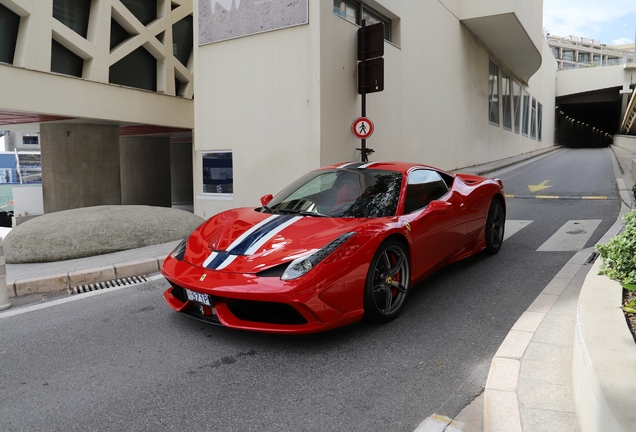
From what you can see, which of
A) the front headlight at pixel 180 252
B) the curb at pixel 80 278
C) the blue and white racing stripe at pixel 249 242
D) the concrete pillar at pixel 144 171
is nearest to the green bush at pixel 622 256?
the blue and white racing stripe at pixel 249 242

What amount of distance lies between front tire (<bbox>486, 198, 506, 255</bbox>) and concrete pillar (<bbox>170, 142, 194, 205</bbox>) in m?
21.9

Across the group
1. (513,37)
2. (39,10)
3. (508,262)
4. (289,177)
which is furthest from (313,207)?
(513,37)

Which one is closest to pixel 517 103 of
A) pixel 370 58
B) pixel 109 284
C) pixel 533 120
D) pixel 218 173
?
pixel 533 120

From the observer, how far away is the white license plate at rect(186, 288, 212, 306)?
3348 mm

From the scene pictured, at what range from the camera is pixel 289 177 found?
11008 mm

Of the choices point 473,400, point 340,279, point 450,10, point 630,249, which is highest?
point 450,10

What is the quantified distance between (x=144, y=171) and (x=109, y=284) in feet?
57.5

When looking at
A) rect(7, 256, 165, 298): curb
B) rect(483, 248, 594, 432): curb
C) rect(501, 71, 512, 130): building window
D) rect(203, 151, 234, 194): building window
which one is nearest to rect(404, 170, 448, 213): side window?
rect(483, 248, 594, 432): curb

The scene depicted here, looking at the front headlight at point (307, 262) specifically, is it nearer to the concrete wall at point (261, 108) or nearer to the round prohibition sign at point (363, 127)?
the concrete wall at point (261, 108)

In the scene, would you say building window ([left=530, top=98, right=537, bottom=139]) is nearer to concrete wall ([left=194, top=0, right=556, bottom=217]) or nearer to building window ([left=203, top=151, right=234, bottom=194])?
concrete wall ([left=194, top=0, right=556, bottom=217])

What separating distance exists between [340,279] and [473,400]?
1.12m

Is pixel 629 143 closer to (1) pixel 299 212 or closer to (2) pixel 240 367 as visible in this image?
(1) pixel 299 212

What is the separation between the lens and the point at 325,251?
3.34m

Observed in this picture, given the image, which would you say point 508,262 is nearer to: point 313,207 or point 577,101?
point 313,207
